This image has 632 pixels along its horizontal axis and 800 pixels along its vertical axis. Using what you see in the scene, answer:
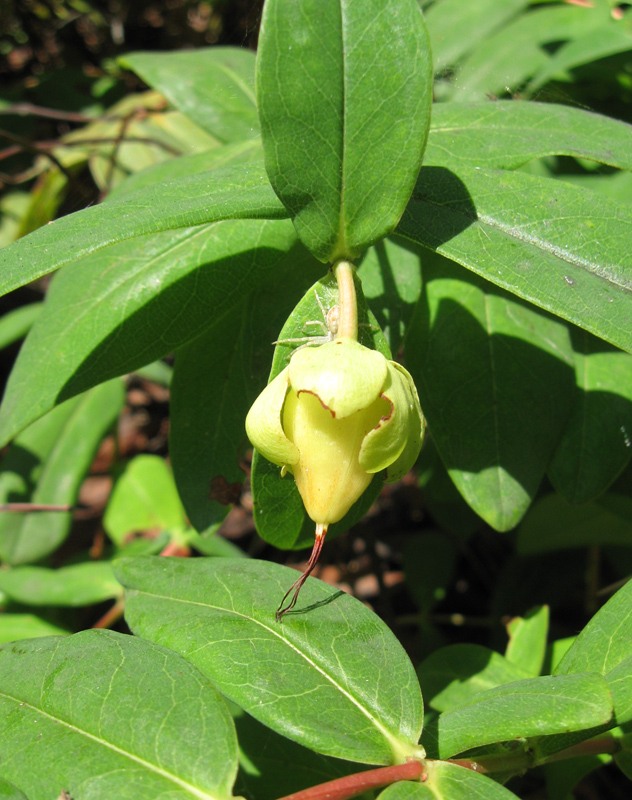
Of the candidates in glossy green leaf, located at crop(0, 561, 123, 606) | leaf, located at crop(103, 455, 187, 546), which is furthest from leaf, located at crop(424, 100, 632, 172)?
leaf, located at crop(103, 455, 187, 546)

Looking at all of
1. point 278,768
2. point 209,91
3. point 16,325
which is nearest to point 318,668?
point 278,768

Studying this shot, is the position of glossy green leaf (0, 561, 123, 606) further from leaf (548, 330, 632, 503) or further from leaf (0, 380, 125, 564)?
leaf (548, 330, 632, 503)

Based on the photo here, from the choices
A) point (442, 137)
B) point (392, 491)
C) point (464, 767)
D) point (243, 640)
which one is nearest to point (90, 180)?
point (392, 491)

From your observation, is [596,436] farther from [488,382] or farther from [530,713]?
[530,713]

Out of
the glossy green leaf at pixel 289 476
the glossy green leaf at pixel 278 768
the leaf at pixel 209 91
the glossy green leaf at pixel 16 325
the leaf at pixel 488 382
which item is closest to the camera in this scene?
the glossy green leaf at pixel 289 476

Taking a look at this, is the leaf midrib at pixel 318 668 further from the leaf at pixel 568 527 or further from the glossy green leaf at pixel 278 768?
the leaf at pixel 568 527

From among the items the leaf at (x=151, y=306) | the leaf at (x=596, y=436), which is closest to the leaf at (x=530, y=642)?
the leaf at (x=596, y=436)
